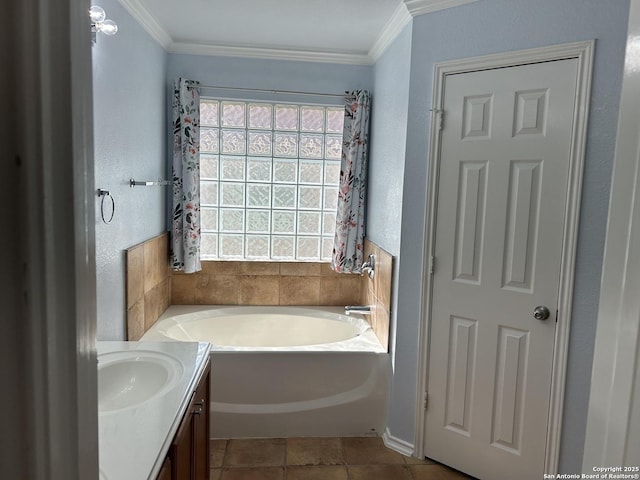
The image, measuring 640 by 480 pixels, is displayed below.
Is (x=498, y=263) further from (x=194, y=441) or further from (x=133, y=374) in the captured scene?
(x=133, y=374)

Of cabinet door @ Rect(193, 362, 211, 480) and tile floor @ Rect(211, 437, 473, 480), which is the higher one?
cabinet door @ Rect(193, 362, 211, 480)

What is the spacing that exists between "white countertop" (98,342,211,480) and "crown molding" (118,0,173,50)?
199 centimetres

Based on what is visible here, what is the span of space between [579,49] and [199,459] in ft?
7.45

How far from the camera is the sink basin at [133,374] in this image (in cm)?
155

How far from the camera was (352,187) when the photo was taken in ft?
10.5

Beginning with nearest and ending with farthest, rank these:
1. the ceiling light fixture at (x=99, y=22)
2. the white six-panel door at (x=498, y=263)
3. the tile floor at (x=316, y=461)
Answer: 1. the ceiling light fixture at (x=99, y=22)
2. the white six-panel door at (x=498, y=263)
3. the tile floor at (x=316, y=461)

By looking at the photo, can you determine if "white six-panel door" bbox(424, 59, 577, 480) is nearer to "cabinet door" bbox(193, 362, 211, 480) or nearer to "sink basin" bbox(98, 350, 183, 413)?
"cabinet door" bbox(193, 362, 211, 480)

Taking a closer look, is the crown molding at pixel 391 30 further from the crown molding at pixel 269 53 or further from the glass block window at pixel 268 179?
the glass block window at pixel 268 179

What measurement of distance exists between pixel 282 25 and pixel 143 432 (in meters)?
2.43

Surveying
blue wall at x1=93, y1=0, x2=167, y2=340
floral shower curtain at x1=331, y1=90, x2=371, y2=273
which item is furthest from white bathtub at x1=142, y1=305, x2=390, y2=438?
floral shower curtain at x1=331, y1=90, x2=371, y2=273

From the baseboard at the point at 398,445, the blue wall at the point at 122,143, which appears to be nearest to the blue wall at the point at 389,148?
the baseboard at the point at 398,445

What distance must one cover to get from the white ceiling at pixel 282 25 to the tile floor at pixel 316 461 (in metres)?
2.40

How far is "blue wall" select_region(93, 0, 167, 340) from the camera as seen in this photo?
6.67 ft

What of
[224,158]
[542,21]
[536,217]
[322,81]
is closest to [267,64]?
[322,81]
